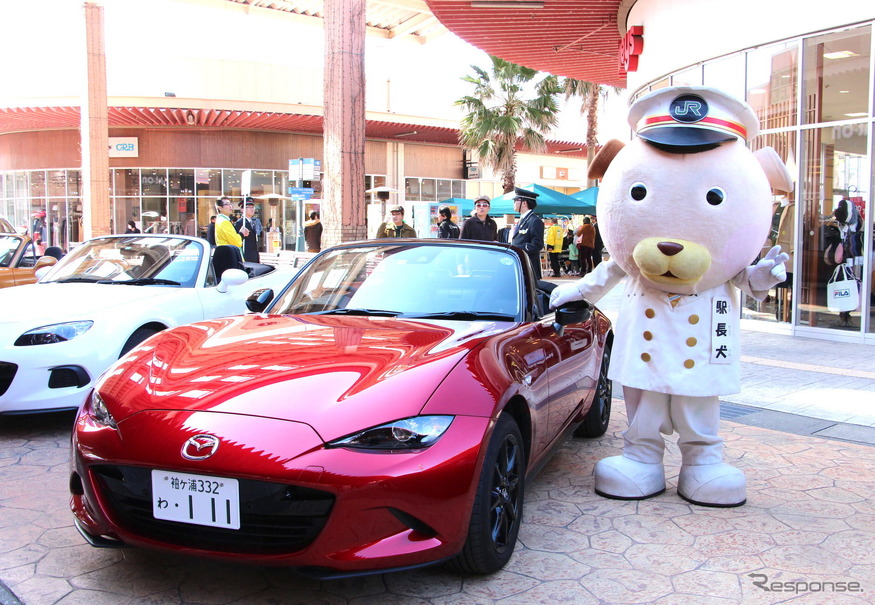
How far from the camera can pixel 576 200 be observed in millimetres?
21578

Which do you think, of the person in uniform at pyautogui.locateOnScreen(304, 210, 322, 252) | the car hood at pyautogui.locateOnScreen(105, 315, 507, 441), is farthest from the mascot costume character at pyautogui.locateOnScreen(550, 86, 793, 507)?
the person in uniform at pyautogui.locateOnScreen(304, 210, 322, 252)

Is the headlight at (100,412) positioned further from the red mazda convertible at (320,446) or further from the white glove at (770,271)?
the white glove at (770,271)

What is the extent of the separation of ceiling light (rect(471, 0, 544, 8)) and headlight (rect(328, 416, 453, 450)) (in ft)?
35.5

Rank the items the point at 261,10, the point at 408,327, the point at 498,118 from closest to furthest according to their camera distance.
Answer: the point at 408,327 < the point at 261,10 < the point at 498,118

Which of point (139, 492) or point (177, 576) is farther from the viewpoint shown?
point (177, 576)

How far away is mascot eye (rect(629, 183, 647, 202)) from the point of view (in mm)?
3672

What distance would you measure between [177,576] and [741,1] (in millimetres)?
10510

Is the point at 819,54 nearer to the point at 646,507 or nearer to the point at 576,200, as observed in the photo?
the point at 646,507

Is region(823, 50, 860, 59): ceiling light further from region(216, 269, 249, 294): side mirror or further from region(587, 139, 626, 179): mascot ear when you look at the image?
region(216, 269, 249, 294): side mirror

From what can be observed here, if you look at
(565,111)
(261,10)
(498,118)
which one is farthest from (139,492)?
(565,111)

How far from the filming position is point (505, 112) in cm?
2816

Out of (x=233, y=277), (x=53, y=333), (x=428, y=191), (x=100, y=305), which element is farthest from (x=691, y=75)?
(x=428, y=191)

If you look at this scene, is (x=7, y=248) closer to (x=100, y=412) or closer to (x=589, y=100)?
(x=100, y=412)

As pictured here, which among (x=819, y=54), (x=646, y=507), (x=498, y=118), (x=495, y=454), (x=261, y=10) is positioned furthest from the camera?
(x=498, y=118)
